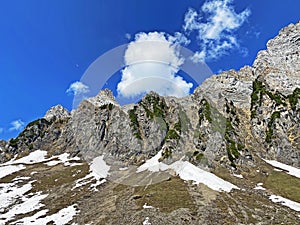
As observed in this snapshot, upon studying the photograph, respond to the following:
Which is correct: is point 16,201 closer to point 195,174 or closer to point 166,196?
point 166,196

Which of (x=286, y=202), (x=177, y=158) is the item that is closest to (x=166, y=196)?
(x=286, y=202)

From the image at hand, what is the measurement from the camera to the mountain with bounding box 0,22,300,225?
52.4 meters

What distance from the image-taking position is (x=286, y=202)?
185 ft

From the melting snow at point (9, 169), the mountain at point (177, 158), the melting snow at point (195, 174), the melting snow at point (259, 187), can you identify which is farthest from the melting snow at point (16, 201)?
the melting snow at point (259, 187)

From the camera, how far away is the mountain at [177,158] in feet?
172

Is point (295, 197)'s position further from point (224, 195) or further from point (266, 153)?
point (266, 153)

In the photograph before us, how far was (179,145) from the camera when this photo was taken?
360ft

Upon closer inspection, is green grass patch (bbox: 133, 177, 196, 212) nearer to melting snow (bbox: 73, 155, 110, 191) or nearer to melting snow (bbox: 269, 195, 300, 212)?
melting snow (bbox: 73, 155, 110, 191)

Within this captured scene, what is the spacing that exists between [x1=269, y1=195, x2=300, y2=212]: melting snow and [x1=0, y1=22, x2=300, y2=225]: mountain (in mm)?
222

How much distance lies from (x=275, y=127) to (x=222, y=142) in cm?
2626

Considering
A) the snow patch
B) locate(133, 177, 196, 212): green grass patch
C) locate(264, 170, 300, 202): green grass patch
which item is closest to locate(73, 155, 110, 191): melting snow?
the snow patch

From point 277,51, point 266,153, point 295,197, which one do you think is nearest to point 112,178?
point 295,197

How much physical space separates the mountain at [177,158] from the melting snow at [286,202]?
0.22 meters

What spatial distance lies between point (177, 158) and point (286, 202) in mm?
46300
